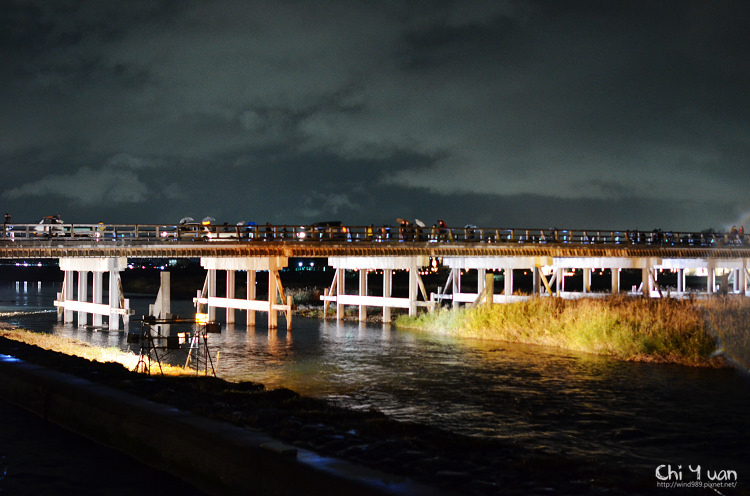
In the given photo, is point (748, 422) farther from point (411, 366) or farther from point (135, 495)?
point (135, 495)

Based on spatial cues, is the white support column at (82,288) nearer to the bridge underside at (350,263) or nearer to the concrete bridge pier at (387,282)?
the bridge underside at (350,263)

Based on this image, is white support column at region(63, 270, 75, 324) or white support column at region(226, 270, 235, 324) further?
white support column at region(63, 270, 75, 324)

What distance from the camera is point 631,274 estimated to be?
11219 cm

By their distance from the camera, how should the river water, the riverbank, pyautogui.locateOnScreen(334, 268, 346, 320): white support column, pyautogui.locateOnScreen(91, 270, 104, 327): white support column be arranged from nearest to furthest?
the river water → the riverbank → pyautogui.locateOnScreen(91, 270, 104, 327): white support column → pyautogui.locateOnScreen(334, 268, 346, 320): white support column


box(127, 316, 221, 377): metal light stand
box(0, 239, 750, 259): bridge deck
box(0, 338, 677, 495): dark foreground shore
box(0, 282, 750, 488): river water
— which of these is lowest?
box(0, 282, 750, 488): river water

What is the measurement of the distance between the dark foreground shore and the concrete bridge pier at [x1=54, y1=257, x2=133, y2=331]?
2030 cm

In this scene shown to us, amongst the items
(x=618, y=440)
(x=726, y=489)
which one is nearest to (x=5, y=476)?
(x=726, y=489)

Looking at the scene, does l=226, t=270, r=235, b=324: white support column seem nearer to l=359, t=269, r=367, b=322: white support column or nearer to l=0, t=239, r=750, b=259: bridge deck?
l=0, t=239, r=750, b=259: bridge deck

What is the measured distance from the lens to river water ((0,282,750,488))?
43.3 ft

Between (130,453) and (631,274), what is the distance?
11077 centimetres

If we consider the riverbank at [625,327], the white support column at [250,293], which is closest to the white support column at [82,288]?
the white support column at [250,293]

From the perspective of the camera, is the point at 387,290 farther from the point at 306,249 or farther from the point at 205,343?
the point at 205,343

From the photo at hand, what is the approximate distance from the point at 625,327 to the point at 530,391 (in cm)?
965

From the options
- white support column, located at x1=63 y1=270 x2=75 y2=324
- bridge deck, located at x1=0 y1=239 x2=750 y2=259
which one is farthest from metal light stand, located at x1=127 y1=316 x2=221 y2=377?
white support column, located at x1=63 y1=270 x2=75 y2=324
